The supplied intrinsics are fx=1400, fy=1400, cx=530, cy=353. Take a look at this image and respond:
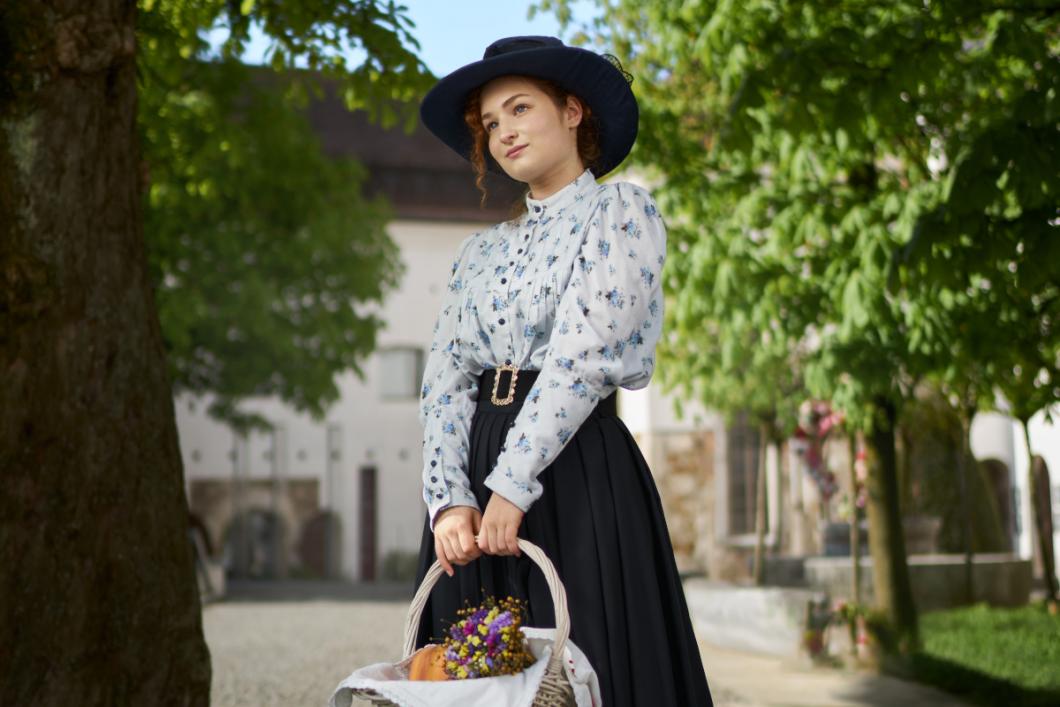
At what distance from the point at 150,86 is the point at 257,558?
2467 cm

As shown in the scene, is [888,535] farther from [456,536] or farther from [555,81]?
[456,536]

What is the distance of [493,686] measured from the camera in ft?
8.09

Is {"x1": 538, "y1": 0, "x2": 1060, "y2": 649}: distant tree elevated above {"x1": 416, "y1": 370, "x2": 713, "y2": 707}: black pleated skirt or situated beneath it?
elevated above

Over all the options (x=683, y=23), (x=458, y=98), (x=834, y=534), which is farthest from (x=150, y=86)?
(x=834, y=534)

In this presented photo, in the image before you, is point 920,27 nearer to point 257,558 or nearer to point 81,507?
point 81,507

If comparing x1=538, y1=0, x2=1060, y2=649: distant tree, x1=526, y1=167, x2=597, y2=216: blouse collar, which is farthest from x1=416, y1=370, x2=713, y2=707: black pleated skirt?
x1=538, y1=0, x2=1060, y2=649: distant tree

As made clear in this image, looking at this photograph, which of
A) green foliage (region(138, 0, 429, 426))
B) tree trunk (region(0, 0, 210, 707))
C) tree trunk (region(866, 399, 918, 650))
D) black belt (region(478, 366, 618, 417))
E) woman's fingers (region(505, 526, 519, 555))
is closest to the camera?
woman's fingers (region(505, 526, 519, 555))

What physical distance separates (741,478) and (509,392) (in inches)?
874

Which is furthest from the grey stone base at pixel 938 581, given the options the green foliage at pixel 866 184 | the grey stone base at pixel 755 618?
the green foliage at pixel 866 184

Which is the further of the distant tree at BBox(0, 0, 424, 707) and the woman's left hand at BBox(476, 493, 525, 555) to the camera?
the distant tree at BBox(0, 0, 424, 707)

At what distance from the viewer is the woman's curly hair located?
2971 mm

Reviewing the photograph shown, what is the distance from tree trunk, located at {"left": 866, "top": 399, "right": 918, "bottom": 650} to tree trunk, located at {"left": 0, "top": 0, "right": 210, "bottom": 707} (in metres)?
→ 6.71

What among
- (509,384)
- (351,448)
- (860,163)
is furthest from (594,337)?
(351,448)

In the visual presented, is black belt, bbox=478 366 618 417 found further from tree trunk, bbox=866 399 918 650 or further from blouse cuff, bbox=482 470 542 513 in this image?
tree trunk, bbox=866 399 918 650
